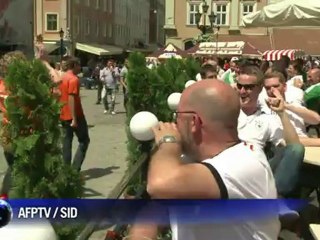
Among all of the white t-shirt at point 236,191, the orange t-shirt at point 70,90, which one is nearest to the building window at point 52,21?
the orange t-shirt at point 70,90

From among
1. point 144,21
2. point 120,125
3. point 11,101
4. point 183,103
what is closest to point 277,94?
point 11,101

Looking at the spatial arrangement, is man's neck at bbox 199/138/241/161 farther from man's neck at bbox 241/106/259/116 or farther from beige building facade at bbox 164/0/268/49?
beige building facade at bbox 164/0/268/49

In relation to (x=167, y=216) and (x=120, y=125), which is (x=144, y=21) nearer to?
(x=120, y=125)

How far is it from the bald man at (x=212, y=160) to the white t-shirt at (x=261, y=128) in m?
2.36

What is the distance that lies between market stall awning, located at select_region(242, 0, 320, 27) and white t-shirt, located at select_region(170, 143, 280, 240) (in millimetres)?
5205

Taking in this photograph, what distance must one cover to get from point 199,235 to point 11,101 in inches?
129

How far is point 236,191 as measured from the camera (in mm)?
1895

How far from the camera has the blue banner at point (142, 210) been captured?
6.13ft

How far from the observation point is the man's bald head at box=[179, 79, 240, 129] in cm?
193

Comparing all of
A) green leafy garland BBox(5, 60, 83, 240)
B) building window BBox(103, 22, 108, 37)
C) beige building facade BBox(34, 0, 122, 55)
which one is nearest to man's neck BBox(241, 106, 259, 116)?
green leafy garland BBox(5, 60, 83, 240)

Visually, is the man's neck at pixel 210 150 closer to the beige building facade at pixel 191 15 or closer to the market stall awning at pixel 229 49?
the market stall awning at pixel 229 49

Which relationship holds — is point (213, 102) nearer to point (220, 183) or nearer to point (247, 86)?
point (220, 183)

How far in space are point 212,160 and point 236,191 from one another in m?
0.12

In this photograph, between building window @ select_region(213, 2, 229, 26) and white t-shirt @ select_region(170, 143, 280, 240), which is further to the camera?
building window @ select_region(213, 2, 229, 26)
